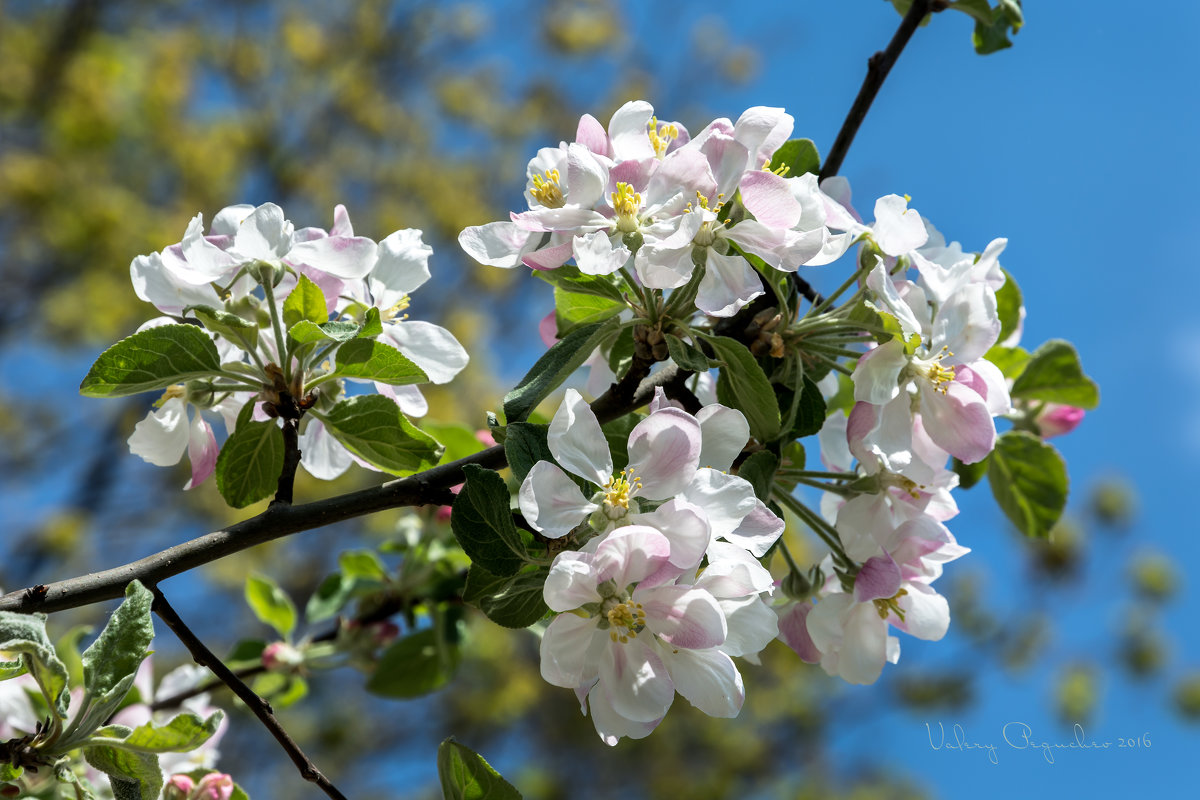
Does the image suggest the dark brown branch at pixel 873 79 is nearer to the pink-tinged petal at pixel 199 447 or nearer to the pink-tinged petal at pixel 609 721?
the pink-tinged petal at pixel 609 721

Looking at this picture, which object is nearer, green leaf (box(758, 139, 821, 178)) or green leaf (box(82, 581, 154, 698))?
green leaf (box(82, 581, 154, 698))

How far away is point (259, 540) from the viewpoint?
2.33 ft

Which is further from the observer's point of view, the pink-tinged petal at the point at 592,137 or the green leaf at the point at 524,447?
the pink-tinged petal at the point at 592,137

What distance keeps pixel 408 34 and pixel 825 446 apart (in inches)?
298

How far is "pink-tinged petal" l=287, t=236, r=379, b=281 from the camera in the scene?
84 centimetres

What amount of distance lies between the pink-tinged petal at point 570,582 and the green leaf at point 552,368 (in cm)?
14

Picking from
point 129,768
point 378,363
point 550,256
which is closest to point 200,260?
point 378,363

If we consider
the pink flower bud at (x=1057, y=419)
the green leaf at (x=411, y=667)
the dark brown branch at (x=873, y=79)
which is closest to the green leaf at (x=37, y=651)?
the green leaf at (x=411, y=667)

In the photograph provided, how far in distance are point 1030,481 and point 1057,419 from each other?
0.13 meters

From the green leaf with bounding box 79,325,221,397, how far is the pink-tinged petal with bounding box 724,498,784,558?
47 centimetres

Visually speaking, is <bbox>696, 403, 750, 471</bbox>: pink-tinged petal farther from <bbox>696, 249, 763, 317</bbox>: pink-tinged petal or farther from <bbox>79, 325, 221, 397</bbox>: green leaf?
<bbox>79, 325, 221, 397</bbox>: green leaf

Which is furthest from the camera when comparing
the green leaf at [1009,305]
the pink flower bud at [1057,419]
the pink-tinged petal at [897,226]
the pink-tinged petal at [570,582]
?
the pink flower bud at [1057,419]

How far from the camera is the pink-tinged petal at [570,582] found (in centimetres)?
62

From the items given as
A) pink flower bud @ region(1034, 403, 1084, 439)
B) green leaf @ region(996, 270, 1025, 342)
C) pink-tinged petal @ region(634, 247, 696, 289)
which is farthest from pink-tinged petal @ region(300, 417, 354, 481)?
pink flower bud @ region(1034, 403, 1084, 439)
